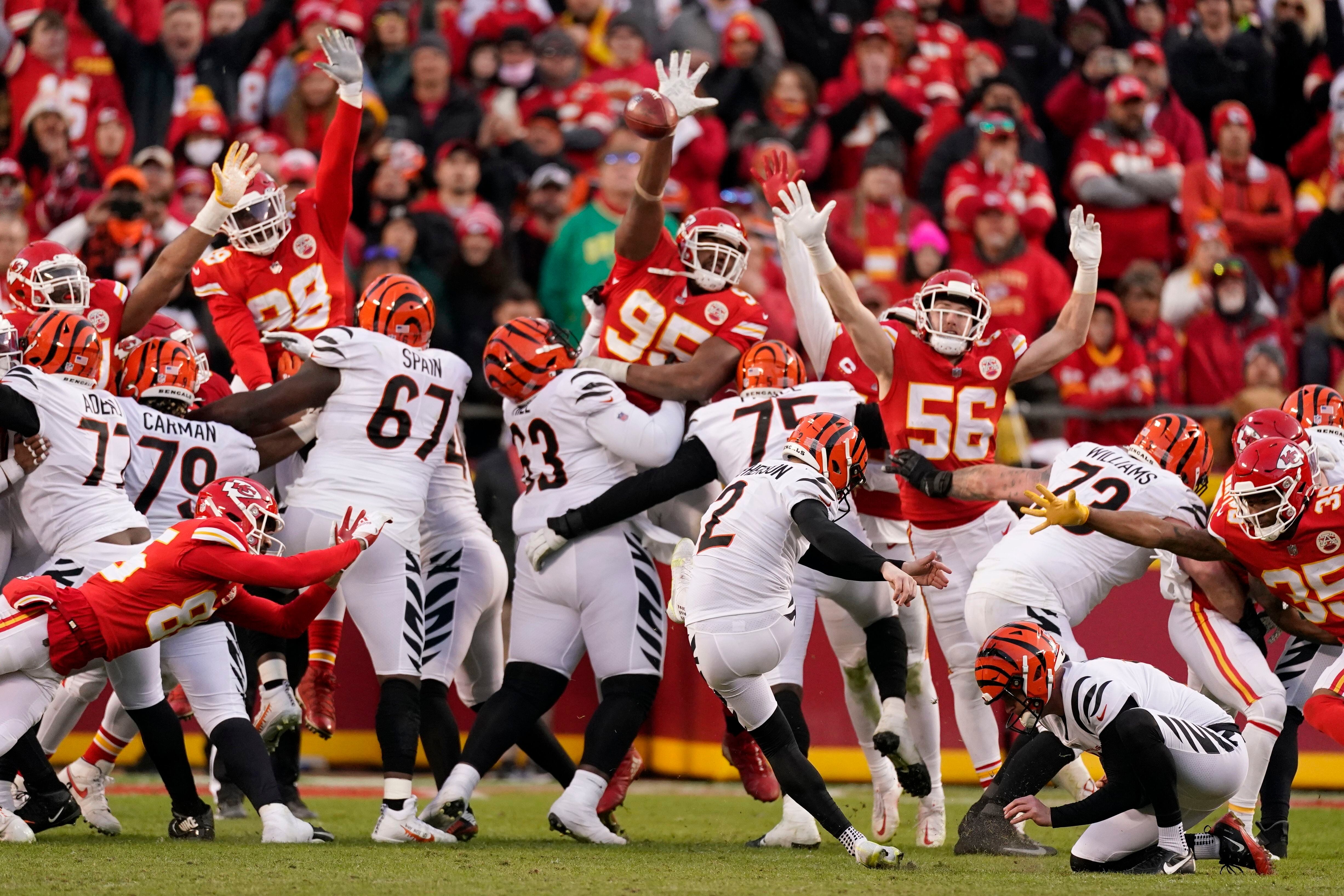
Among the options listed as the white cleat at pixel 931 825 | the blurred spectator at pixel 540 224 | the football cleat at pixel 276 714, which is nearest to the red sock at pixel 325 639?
the football cleat at pixel 276 714

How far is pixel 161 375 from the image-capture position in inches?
332

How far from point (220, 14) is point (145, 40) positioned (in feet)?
2.07

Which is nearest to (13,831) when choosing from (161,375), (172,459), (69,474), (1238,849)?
(69,474)

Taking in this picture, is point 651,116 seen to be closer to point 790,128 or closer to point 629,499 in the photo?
point 629,499

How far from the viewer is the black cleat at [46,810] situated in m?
7.60

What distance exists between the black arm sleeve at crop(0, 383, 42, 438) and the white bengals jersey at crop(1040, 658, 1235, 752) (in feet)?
14.4

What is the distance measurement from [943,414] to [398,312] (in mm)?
2581

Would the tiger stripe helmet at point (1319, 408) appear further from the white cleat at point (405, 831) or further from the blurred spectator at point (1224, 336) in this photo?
the white cleat at point (405, 831)

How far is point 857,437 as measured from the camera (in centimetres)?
731

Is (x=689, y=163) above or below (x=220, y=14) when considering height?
below

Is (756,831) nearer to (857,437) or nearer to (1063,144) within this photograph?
(857,437)

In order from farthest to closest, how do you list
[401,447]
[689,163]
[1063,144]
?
1. [1063,144]
2. [689,163]
3. [401,447]

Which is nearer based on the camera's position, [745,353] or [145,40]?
[745,353]

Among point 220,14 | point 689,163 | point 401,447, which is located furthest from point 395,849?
point 220,14
